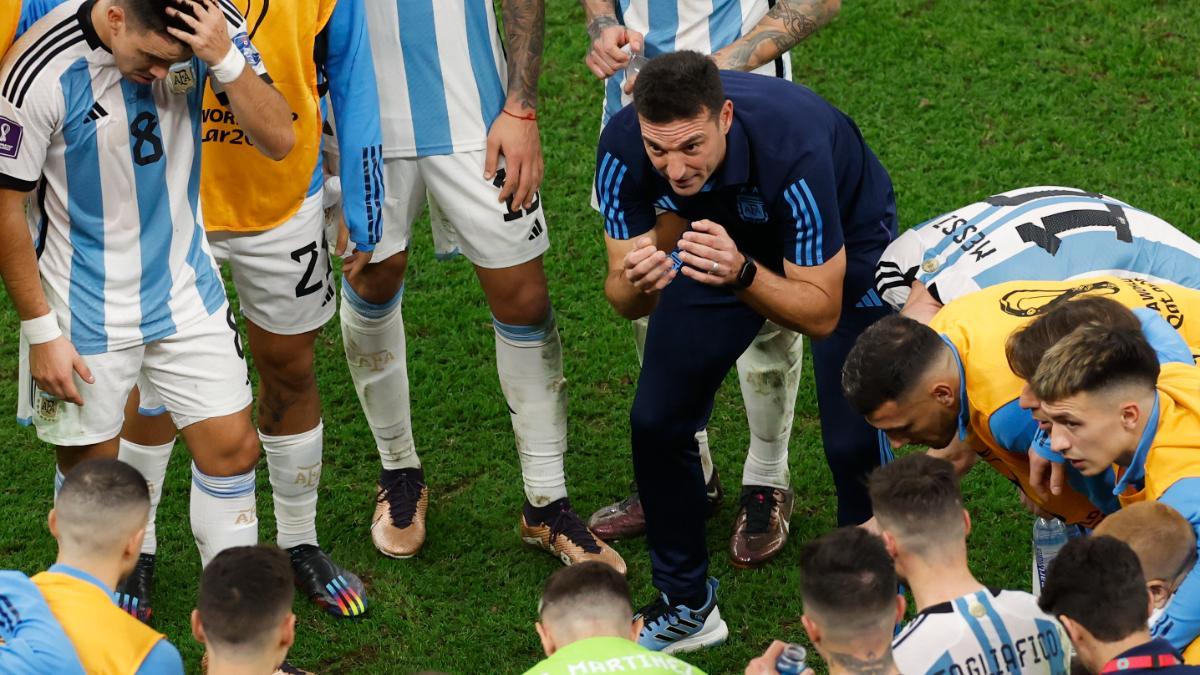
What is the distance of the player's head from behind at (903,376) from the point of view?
3936mm

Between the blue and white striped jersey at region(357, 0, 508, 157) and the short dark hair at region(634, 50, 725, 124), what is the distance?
0.95m

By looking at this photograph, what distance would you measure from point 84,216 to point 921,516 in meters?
2.41

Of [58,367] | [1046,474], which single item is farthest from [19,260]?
[1046,474]

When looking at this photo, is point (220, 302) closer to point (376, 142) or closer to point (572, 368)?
point (376, 142)

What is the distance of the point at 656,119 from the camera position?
14.0 ft

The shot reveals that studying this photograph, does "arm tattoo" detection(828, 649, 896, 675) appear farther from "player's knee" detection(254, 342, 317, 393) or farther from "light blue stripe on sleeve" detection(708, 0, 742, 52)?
"light blue stripe on sleeve" detection(708, 0, 742, 52)

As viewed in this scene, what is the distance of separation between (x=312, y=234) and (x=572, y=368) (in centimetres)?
185

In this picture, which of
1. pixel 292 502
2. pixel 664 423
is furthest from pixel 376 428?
pixel 664 423

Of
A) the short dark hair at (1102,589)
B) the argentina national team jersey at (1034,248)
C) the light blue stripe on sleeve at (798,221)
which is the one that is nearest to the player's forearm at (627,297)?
the light blue stripe on sleeve at (798,221)

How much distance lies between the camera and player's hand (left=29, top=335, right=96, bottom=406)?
166 inches

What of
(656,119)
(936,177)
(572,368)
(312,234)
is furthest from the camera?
(936,177)

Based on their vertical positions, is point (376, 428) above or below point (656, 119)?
below

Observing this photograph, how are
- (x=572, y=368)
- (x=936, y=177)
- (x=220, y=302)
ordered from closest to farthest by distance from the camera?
(x=220, y=302), (x=572, y=368), (x=936, y=177)

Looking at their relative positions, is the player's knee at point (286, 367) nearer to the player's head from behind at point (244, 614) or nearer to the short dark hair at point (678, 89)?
the short dark hair at point (678, 89)
